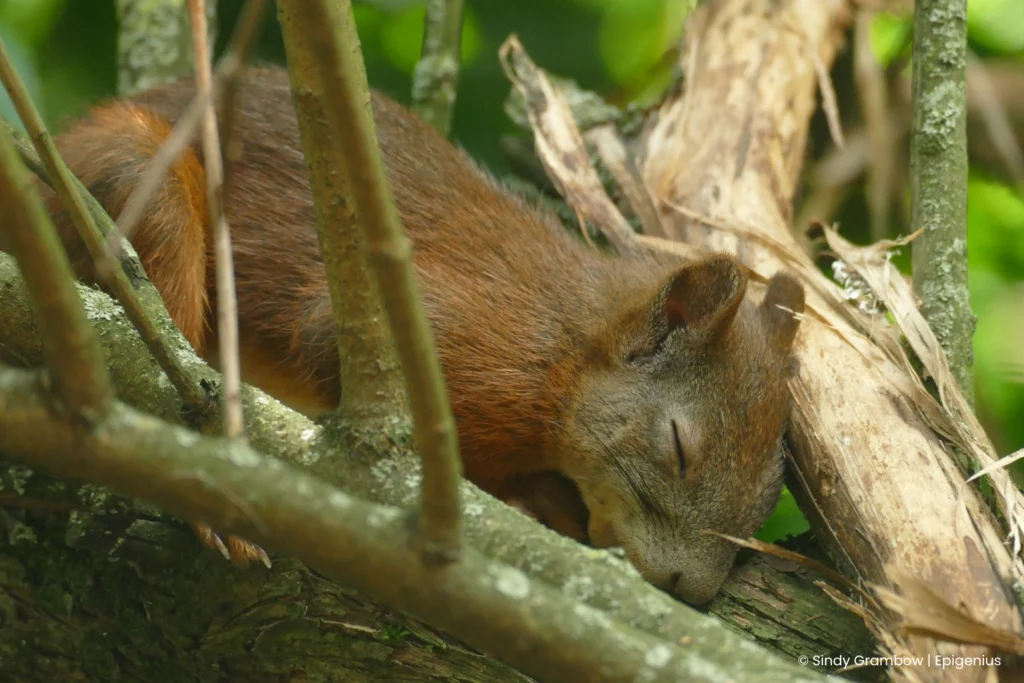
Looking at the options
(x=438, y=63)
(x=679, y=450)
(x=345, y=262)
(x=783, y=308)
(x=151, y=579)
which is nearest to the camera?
(x=345, y=262)

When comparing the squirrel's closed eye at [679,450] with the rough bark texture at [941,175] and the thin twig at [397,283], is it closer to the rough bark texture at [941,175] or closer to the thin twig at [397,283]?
the rough bark texture at [941,175]

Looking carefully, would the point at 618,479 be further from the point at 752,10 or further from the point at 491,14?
the point at 491,14

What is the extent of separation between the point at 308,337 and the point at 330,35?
2.79 meters

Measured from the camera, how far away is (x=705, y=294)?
3904 millimetres

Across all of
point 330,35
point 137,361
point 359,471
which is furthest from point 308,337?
point 330,35

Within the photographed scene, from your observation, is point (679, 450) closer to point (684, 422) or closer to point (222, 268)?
point (684, 422)

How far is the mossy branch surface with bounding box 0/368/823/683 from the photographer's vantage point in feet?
5.08

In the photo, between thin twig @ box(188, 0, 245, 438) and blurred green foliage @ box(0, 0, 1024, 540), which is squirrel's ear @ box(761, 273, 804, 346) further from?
thin twig @ box(188, 0, 245, 438)

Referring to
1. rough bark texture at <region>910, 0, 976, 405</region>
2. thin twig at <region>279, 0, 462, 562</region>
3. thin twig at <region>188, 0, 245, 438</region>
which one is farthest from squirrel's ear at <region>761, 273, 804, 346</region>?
thin twig at <region>279, 0, 462, 562</region>

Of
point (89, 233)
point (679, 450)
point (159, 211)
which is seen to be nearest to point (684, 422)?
point (679, 450)

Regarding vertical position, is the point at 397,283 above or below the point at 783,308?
above

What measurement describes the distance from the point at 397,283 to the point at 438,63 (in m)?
4.54

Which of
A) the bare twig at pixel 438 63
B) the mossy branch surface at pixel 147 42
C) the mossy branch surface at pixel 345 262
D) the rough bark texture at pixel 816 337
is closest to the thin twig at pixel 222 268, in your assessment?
the mossy branch surface at pixel 345 262

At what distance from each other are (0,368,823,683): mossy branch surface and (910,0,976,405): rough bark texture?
2.80m
